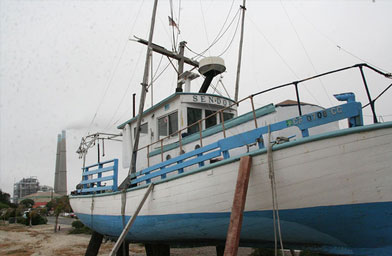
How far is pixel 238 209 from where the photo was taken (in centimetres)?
417

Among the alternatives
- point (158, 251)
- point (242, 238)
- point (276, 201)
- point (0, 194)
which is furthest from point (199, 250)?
point (0, 194)

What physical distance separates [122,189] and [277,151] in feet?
14.0

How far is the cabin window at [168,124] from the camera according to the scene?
807 centimetres

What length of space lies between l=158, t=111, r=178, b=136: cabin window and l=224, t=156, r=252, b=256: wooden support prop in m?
3.81

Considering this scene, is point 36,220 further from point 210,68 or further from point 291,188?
point 291,188

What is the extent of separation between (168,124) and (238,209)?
4.49 metres

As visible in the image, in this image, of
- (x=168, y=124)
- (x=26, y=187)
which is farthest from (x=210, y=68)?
(x=26, y=187)

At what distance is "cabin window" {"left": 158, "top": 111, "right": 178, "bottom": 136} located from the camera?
26.5ft

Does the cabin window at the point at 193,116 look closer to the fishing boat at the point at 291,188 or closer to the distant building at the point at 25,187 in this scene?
the fishing boat at the point at 291,188

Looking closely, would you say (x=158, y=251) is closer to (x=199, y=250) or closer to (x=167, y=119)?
(x=167, y=119)

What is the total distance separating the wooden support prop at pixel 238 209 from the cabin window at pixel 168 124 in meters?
3.81

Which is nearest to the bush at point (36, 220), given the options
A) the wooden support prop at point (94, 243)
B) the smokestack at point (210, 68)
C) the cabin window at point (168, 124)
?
the wooden support prop at point (94, 243)

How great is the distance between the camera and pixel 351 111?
13.5ft

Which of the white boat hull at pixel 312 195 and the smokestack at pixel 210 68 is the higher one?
the smokestack at pixel 210 68
